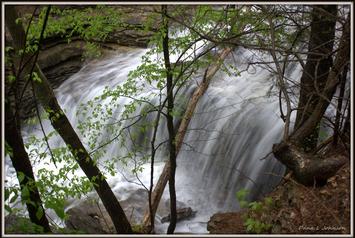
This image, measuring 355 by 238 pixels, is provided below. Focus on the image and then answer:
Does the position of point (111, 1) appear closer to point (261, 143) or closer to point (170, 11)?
point (170, 11)

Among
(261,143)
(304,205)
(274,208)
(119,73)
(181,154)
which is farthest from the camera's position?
(119,73)

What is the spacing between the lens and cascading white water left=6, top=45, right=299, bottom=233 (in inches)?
272

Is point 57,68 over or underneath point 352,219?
over

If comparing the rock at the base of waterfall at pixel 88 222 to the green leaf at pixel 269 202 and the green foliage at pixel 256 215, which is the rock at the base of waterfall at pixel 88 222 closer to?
the green foliage at pixel 256 215

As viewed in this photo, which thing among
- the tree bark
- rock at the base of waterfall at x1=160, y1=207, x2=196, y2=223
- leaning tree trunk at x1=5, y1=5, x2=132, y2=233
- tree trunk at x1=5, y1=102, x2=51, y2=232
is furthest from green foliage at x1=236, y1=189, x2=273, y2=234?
rock at the base of waterfall at x1=160, y1=207, x2=196, y2=223

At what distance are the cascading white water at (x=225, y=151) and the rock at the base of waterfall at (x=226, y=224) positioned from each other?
190 centimetres

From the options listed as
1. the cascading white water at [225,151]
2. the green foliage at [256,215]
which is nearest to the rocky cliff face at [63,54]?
the cascading white water at [225,151]

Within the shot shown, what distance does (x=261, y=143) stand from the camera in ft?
23.6

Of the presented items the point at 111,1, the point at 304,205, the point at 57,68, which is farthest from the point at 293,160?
the point at 57,68

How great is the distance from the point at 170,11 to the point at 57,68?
30.0 ft

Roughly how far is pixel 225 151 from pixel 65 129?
365 centimetres

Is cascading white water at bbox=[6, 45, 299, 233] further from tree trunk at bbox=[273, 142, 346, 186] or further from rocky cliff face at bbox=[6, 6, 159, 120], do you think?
rocky cliff face at bbox=[6, 6, 159, 120]

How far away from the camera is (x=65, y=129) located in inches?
194

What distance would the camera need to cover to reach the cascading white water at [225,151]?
6.91 metres
